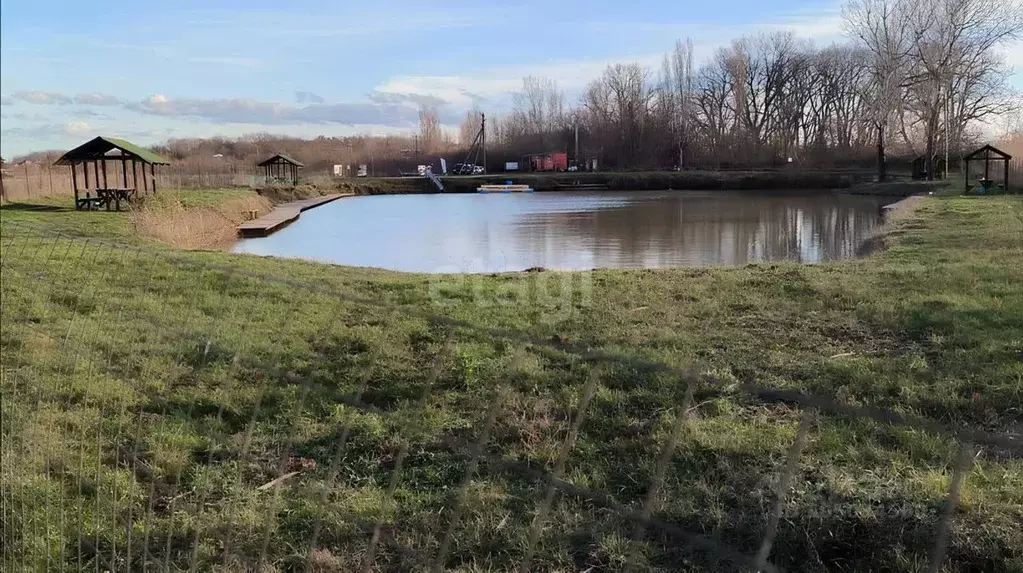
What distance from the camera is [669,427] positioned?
3.68 m

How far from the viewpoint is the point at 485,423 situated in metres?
3.85

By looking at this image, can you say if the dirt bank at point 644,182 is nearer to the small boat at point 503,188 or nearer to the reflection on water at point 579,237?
the small boat at point 503,188

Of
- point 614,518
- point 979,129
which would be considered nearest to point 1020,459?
point 614,518

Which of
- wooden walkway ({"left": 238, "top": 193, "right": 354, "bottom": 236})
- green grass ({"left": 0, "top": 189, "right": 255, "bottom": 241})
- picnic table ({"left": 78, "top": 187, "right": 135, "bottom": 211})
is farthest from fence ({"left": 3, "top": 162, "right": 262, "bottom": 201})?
wooden walkway ({"left": 238, "top": 193, "right": 354, "bottom": 236})

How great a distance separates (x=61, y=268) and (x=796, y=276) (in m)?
7.77

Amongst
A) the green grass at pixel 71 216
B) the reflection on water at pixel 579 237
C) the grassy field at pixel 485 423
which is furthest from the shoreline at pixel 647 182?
the grassy field at pixel 485 423

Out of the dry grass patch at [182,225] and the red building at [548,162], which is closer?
the dry grass patch at [182,225]

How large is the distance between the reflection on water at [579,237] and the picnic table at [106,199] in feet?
17.2

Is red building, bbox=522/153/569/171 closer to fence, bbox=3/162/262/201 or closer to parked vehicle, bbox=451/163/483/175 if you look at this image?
parked vehicle, bbox=451/163/483/175

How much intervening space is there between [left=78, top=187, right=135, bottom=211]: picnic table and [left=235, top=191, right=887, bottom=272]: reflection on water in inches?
207

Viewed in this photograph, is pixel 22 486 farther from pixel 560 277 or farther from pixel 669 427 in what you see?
pixel 560 277

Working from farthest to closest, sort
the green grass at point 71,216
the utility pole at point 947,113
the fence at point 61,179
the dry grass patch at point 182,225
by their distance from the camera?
the utility pole at point 947,113
the fence at point 61,179
the dry grass patch at point 182,225
the green grass at point 71,216

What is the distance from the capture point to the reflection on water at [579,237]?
1406 cm

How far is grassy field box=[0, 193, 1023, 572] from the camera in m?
2.67
